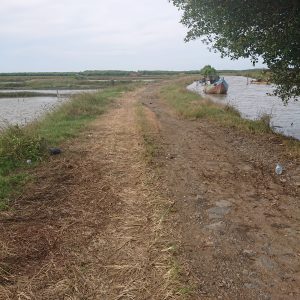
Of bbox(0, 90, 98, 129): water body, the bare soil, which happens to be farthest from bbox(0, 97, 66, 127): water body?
the bare soil

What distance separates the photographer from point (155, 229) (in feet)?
17.6

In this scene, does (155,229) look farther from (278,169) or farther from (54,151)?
(54,151)

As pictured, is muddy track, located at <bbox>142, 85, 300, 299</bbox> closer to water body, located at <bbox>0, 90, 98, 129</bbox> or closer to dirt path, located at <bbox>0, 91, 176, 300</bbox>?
dirt path, located at <bbox>0, 91, 176, 300</bbox>

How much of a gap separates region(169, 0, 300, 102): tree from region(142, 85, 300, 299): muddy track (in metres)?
2.78

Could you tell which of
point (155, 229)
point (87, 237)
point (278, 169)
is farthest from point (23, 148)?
point (278, 169)

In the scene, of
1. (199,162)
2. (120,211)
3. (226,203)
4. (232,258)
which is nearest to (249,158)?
(199,162)

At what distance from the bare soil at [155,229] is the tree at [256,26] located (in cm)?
297

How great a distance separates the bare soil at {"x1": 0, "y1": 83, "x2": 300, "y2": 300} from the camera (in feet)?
13.5

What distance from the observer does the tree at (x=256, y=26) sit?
9.58 meters

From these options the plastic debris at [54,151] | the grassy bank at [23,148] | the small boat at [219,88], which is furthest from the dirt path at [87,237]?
the small boat at [219,88]

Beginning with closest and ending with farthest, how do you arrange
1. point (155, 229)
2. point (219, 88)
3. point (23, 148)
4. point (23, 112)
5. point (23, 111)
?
point (155, 229)
point (23, 148)
point (23, 112)
point (23, 111)
point (219, 88)

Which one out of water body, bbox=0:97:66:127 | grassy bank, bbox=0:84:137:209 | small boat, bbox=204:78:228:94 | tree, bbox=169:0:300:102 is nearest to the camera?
grassy bank, bbox=0:84:137:209

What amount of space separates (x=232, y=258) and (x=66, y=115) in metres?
13.8

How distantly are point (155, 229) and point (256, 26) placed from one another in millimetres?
7603
